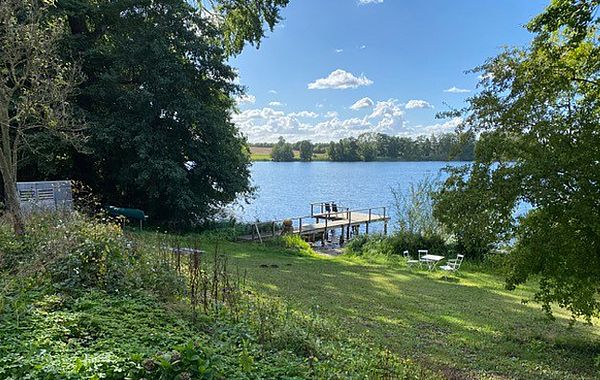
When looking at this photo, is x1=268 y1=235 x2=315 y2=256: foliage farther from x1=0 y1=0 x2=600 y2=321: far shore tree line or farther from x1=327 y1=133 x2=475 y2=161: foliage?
x1=327 y1=133 x2=475 y2=161: foliage

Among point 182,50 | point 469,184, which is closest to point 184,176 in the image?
point 182,50

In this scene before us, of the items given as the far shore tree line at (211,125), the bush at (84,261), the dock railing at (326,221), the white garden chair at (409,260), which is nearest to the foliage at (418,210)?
the white garden chair at (409,260)

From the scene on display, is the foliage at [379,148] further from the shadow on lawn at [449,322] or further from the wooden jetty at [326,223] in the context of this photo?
the shadow on lawn at [449,322]

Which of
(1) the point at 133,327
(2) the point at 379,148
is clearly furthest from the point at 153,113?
(2) the point at 379,148

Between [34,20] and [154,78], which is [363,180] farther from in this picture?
[34,20]

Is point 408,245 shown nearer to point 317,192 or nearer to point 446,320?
point 446,320

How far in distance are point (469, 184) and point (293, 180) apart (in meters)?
48.3

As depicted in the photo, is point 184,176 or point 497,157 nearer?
point 497,157

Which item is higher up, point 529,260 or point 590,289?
point 529,260

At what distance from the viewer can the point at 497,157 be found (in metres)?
6.52

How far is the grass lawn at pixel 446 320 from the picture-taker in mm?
5578

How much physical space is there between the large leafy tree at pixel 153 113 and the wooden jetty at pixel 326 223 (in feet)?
9.74

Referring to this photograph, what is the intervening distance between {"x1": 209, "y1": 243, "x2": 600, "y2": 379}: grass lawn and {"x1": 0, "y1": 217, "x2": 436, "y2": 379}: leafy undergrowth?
0.98 metres

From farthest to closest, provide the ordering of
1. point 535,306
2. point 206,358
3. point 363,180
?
point 363,180
point 535,306
point 206,358
